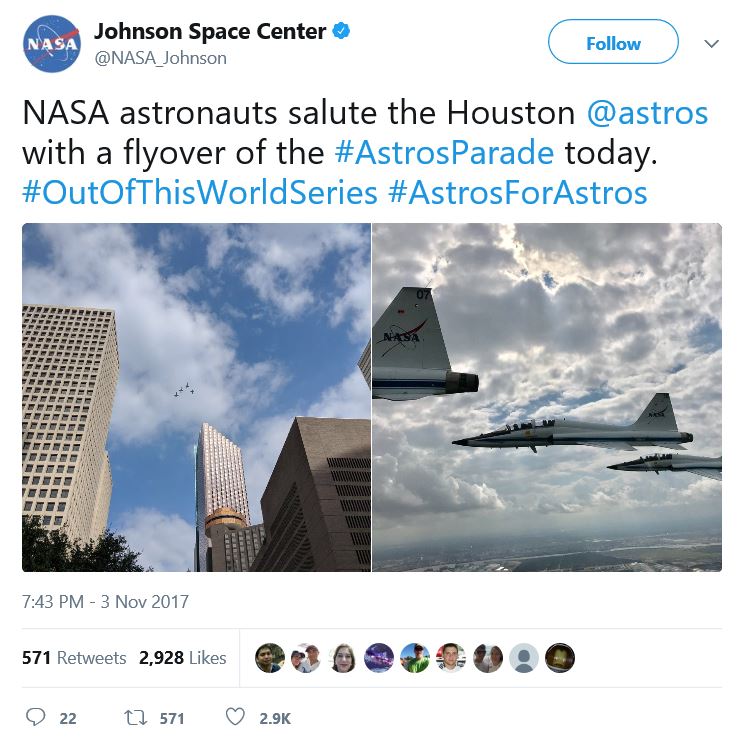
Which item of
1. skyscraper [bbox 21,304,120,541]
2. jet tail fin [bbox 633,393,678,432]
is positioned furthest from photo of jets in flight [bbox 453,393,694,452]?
skyscraper [bbox 21,304,120,541]

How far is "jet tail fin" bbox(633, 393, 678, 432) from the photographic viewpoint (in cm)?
1184
